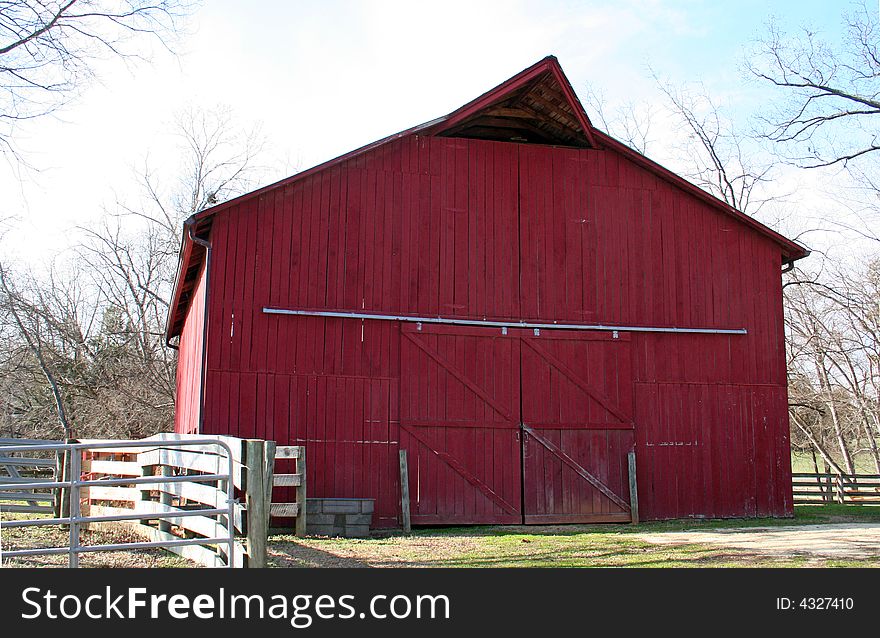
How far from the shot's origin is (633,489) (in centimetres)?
1463

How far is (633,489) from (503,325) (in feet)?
11.4

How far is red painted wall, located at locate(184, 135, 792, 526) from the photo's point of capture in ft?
44.3

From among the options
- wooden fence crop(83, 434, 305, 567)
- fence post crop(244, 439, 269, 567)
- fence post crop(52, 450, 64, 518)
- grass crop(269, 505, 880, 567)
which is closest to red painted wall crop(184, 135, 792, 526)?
wooden fence crop(83, 434, 305, 567)

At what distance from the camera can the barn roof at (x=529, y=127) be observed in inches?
566

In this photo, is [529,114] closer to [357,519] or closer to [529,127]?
[529,127]

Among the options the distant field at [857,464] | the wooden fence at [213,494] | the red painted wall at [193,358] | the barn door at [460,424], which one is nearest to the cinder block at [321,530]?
the wooden fence at [213,494]

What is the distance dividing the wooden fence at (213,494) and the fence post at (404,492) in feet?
6.67

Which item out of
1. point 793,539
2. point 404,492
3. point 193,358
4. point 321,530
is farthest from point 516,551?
point 193,358

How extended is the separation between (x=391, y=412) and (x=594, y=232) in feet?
15.6

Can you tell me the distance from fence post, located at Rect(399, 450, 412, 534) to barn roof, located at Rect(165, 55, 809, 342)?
4.61 m

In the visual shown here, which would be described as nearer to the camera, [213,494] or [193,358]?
[213,494]

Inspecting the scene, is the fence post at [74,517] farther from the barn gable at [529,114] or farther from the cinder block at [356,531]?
the barn gable at [529,114]

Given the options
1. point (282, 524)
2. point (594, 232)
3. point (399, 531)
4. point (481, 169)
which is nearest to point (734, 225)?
point (594, 232)

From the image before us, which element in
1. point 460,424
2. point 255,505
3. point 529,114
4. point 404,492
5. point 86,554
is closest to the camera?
point 255,505
